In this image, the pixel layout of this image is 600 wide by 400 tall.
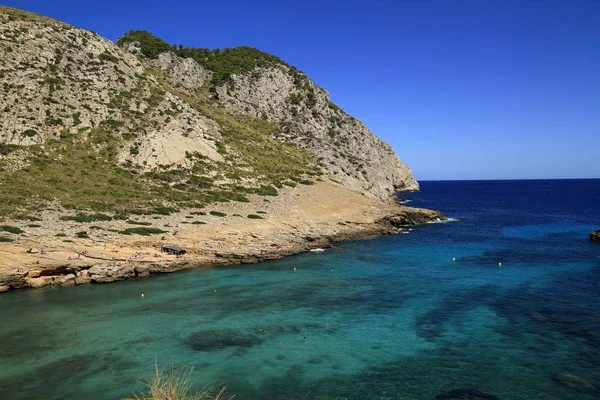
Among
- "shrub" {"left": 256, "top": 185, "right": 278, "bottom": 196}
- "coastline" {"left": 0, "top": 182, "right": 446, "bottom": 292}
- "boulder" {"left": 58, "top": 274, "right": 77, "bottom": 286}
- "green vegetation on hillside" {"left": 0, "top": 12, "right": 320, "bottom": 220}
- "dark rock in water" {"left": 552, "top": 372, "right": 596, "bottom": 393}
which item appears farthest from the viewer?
"shrub" {"left": 256, "top": 185, "right": 278, "bottom": 196}

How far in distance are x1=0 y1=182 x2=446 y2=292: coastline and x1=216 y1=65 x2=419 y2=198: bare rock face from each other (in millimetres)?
28742

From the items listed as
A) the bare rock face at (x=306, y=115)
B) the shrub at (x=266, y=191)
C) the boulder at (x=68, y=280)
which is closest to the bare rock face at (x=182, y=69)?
the bare rock face at (x=306, y=115)

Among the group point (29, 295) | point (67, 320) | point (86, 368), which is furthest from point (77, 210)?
point (86, 368)

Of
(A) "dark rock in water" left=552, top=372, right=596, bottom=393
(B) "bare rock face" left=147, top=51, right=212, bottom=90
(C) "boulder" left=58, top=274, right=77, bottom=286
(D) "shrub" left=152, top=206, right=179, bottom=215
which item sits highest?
(B) "bare rock face" left=147, top=51, right=212, bottom=90

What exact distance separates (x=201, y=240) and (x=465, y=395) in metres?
29.8

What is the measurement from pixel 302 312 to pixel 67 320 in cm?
1397

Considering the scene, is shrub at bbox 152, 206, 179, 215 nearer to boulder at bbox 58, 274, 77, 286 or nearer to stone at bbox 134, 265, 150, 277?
stone at bbox 134, 265, 150, 277

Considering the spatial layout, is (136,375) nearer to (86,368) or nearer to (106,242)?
(86,368)

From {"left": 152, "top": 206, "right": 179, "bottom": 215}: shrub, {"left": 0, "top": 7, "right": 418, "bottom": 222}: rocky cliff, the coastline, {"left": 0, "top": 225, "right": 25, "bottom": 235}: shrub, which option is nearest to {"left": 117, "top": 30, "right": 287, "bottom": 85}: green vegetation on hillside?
{"left": 0, "top": 7, "right": 418, "bottom": 222}: rocky cliff

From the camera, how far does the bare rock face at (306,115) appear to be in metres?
91.0

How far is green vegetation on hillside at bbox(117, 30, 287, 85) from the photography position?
10956 centimetres

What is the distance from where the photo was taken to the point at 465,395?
14.9 metres

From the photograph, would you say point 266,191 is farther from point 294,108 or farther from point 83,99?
point 294,108

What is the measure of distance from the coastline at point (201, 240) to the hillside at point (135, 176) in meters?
0.13
